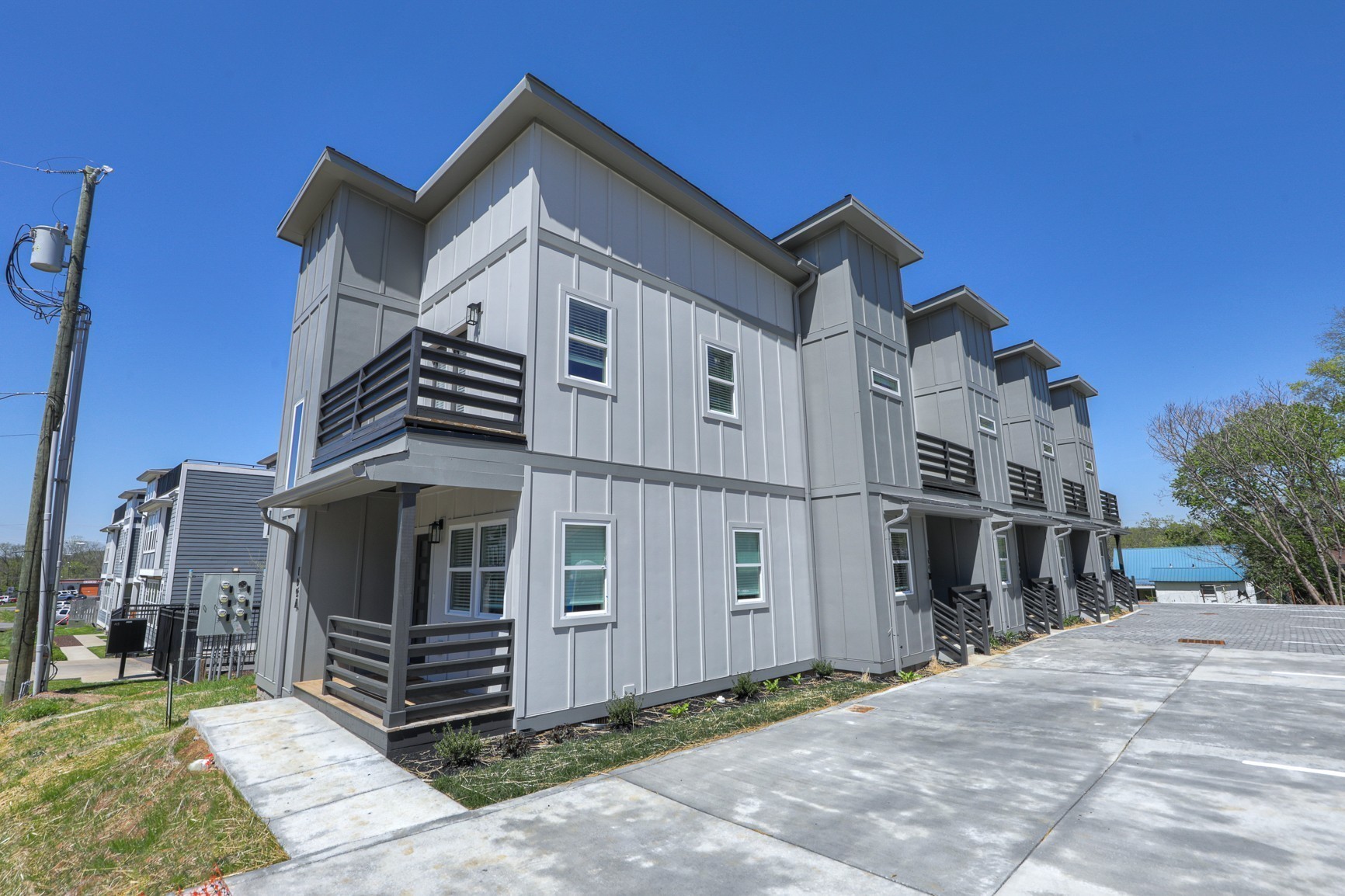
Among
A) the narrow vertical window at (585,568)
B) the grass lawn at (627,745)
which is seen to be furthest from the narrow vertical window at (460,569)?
the grass lawn at (627,745)

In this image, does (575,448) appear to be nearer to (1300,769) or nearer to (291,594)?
(291,594)

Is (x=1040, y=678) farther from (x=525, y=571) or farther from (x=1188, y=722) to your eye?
(x=525, y=571)

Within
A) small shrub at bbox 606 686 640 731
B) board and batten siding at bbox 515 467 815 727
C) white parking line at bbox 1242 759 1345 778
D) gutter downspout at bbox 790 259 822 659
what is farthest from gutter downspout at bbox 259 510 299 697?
white parking line at bbox 1242 759 1345 778

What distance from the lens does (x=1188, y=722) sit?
23.9 ft

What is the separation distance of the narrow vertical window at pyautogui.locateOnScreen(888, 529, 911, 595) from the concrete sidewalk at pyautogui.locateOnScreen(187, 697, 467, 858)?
8965mm

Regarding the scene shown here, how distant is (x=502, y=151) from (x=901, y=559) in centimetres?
1039

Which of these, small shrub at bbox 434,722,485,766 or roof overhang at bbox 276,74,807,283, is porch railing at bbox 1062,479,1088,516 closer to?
roof overhang at bbox 276,74,807,283

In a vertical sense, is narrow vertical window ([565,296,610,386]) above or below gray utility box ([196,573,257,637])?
above

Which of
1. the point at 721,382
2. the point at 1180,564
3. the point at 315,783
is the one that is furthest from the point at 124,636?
the point at 1180,564

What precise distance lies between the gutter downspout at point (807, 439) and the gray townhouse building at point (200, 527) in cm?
2285

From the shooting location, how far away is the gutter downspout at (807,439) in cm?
1140

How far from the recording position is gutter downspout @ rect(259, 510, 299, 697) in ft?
30.7

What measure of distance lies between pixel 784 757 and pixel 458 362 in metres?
5.94

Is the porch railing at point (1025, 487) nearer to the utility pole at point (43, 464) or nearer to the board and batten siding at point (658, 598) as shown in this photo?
the board and batten siding at point (658, 598)
